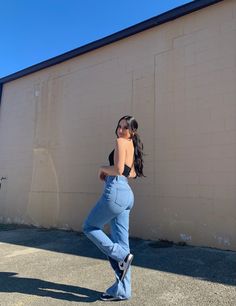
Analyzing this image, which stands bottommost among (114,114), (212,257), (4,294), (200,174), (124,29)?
(4,294)

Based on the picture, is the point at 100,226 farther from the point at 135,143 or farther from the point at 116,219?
the point at 135,143

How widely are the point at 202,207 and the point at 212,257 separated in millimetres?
954

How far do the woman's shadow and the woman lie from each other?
0.85 ft

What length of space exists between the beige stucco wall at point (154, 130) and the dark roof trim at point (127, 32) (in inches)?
4.4

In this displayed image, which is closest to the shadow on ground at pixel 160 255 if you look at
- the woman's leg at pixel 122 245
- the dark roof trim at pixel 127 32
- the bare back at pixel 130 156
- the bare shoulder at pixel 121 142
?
the woman's leg at pixel 122 245

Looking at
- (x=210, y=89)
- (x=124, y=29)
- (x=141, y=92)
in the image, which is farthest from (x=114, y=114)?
(x=210, y=89)

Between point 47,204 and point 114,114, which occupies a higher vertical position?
point 114,114

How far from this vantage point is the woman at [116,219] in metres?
3.79

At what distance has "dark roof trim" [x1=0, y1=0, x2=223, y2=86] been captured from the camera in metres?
6.54

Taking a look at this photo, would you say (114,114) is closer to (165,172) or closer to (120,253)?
(165,172)

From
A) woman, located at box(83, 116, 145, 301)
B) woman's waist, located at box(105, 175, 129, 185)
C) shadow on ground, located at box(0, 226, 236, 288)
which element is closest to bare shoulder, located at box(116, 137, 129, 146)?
woman, located at box(83, 116, 145, 301)

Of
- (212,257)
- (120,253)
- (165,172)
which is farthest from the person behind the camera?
(165,172)

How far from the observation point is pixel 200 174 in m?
6.14

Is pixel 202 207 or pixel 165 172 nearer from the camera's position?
pixel 202 207
